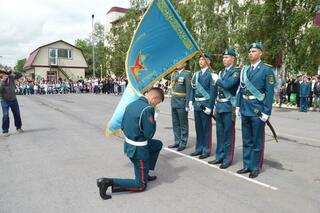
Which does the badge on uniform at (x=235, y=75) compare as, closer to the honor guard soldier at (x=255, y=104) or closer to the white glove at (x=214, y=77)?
the honor guard soldier at (x=255, y=104)

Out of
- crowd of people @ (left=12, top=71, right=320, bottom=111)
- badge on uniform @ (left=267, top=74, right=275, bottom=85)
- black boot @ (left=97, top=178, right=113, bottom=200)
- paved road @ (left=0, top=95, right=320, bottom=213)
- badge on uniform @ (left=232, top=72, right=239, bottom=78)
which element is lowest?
paved road @ (left=0, top=95, right=320, bottom=213)

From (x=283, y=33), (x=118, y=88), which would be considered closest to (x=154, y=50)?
(x=283, y=33)

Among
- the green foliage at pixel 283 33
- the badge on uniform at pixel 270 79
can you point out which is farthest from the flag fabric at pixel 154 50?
the green foliage at pixel 283 33

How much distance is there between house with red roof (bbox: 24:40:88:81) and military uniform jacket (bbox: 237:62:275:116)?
63.9m

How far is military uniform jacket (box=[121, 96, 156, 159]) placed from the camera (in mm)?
6293

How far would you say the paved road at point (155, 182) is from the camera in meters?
5.81

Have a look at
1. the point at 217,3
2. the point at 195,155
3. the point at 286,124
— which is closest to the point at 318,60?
the point at 286,124

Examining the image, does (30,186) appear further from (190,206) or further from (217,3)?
(217,3)

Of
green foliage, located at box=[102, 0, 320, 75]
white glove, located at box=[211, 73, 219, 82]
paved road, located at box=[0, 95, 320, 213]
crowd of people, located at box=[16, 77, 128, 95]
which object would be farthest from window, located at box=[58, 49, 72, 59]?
white glove, located at box=[211, 73, 219, 82]

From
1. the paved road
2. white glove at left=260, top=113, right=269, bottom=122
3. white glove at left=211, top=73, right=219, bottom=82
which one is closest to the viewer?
the paved road

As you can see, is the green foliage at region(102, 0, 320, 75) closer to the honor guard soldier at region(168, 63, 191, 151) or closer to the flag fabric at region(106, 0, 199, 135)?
the honor guard soldier at region(168, 63, 191, 151)

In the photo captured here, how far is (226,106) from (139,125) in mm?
2075

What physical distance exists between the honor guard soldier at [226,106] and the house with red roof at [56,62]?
6303cm

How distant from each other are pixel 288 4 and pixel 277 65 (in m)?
3.62
